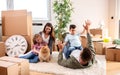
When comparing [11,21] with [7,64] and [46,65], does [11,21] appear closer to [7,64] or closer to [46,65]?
[46,65]

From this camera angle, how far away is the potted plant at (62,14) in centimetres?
421

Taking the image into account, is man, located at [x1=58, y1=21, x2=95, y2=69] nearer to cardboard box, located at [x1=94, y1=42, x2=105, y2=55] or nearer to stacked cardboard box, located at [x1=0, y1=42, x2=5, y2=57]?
cardboard box, located at [x1=94, y1=42, x2=105, y2=55]

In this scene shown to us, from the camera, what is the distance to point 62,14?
13.9ft

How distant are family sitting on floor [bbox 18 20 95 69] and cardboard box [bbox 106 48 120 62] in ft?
1.48

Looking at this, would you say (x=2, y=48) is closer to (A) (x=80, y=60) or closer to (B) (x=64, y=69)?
(B) (x=64, y=69)

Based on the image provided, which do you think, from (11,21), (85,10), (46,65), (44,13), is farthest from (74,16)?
(46,65)

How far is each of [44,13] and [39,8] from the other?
181mm

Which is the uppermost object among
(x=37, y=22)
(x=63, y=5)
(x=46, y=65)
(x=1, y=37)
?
(x=63, y=5)

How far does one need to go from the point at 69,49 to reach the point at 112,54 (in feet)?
2.67

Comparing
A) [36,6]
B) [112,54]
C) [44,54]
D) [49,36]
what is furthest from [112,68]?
[36,6]

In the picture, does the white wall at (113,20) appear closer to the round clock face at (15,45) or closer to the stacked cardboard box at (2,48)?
the round clock face at (15,45)

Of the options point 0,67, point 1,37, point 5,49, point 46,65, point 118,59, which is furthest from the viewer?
point 1,37

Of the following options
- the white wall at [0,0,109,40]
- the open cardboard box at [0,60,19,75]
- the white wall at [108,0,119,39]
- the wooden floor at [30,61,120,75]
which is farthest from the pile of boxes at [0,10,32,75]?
the white wall at [108,0,119,39]

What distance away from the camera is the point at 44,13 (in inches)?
187
